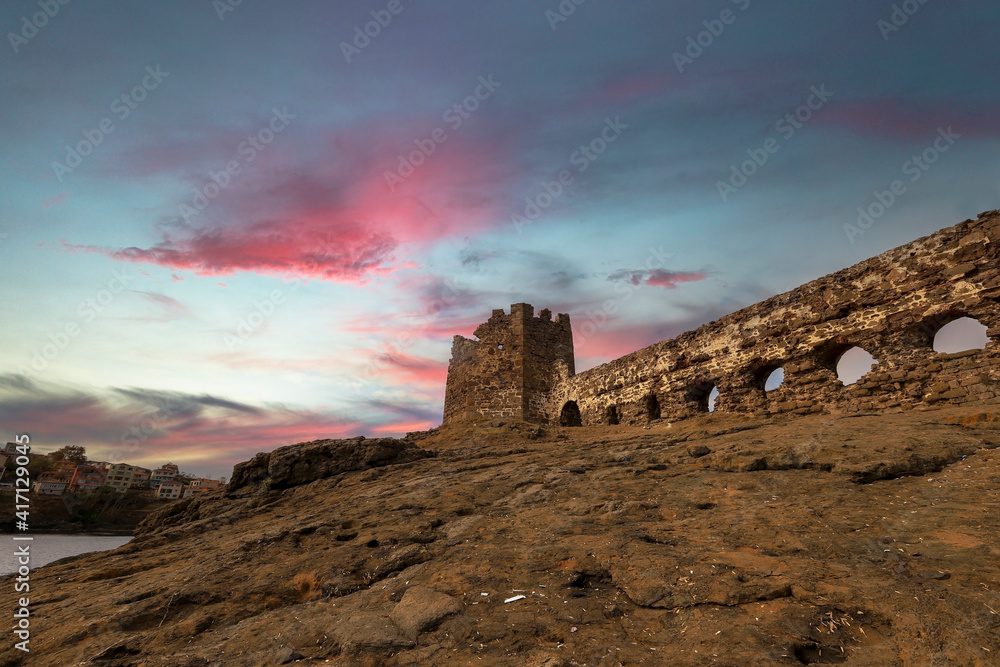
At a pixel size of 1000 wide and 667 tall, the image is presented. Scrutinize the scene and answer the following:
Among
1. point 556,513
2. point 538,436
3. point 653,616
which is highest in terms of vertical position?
point 538,436

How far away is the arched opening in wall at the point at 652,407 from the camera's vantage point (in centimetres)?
1619

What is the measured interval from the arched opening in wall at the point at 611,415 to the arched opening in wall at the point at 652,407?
191cm

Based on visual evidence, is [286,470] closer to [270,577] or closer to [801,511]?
[270,577]

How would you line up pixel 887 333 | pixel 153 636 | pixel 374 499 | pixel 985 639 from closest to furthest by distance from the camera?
pixel 985 639 < pixel 153 636 < pixel 374 499 < pixel 887 333

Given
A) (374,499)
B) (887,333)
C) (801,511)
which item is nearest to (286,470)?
(374,499)

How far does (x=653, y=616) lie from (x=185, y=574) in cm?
567

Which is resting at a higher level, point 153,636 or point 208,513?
point 208,513

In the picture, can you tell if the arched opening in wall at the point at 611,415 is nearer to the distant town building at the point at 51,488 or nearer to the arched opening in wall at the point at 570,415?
the arched opening in wall at the point at 570,415

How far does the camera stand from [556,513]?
600cm

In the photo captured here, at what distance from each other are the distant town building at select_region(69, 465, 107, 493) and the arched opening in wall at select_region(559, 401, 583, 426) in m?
82.2

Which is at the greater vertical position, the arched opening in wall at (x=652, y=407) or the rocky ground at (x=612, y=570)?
the arched opening in wall at (x=652, y=407)

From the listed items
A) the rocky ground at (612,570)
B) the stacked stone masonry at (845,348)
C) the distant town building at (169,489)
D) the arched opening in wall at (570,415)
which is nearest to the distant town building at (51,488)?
the distant town building at (169,489)

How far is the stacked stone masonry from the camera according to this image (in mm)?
8656

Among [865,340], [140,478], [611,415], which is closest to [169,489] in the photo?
[140,478]
